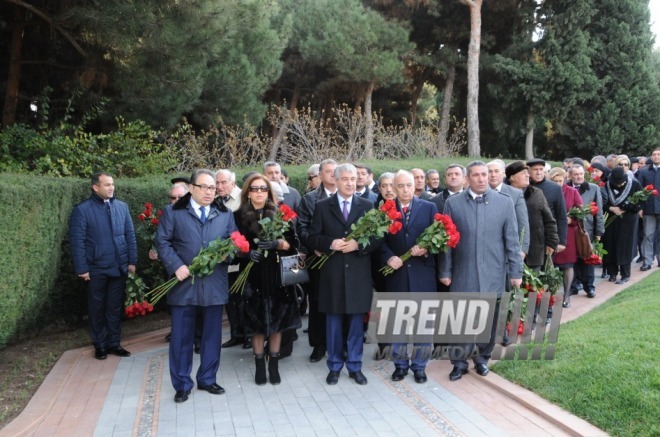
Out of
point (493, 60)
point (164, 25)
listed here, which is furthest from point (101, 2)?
point (493, 60)

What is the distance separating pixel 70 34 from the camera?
31.0 ft

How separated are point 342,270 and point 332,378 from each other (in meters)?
1.09

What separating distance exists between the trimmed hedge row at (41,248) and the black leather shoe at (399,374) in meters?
4.08

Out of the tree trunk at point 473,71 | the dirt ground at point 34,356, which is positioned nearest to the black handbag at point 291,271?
the dirt ground at point 34,356

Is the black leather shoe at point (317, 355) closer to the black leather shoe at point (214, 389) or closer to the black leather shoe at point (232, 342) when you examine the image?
the black leather shoe at point (232, 342)

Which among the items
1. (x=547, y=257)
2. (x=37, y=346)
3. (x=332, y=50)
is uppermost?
(x=332, y=50)

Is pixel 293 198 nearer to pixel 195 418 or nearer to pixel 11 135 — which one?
pixel 195 418

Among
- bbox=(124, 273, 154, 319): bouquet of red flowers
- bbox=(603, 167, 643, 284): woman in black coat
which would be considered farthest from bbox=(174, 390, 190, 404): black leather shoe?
bbox=(603, 167, 643, 284): woman in black coat

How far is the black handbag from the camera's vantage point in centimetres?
559

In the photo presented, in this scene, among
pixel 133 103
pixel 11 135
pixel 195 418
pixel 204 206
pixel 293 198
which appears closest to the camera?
pixel 195 418

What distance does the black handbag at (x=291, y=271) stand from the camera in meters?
5.59

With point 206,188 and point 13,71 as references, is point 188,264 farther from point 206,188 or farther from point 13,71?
point 13,71

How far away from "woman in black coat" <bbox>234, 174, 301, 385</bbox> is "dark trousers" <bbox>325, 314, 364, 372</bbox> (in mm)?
409

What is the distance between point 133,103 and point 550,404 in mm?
9619
